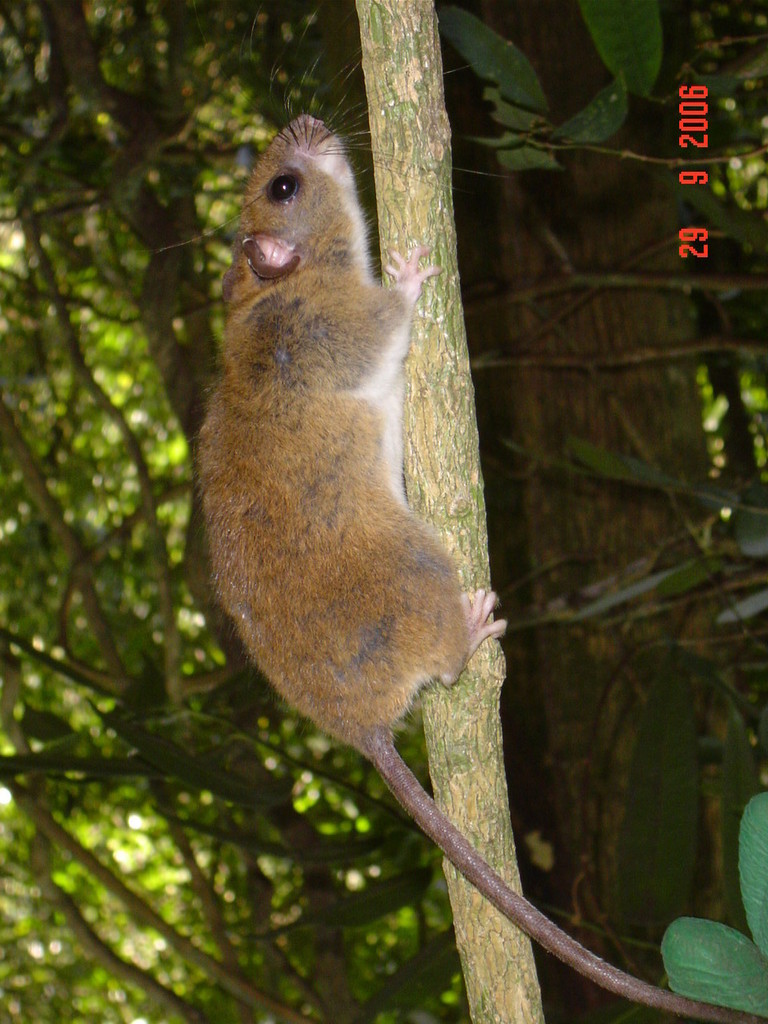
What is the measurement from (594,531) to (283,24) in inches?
102

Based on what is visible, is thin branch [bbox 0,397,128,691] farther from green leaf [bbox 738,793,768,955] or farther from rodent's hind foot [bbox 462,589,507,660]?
green leaf [bbox 738,793,768,955]

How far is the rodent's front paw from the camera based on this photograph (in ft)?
5.08

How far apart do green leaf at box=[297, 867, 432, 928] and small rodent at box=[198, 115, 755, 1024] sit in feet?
3.96

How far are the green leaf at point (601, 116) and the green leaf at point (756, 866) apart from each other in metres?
1.41

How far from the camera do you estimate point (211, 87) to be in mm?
4199

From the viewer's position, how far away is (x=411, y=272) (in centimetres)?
158

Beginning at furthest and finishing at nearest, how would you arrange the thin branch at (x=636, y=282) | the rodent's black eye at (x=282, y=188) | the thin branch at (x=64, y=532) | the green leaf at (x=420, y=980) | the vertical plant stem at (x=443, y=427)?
1. the thin branch at (x=64, y=532)
2. the thin branch at (x=636, y=282)
3. the green leaf at (x=420, y=980)
4. the rodent's black eye at (x=282, y=188)
5. the vertical plant stem at (x=443, y=427)

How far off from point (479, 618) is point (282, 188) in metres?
1.14

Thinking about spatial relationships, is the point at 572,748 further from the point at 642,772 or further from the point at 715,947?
the point at 715,947

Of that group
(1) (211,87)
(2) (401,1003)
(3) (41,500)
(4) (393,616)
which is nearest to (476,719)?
(4) (393,616)

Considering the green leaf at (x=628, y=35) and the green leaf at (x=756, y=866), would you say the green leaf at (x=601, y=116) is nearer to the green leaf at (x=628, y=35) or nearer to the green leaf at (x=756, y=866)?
the green leaf at (x=628, y=35)

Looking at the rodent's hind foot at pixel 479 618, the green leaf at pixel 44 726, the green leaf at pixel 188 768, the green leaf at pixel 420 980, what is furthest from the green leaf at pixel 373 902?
the rodent's hind foot at pixel 479 618

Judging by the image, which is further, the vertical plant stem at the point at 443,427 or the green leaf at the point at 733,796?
the green leaf at the point at 733,796

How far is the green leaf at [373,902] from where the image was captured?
280cm
